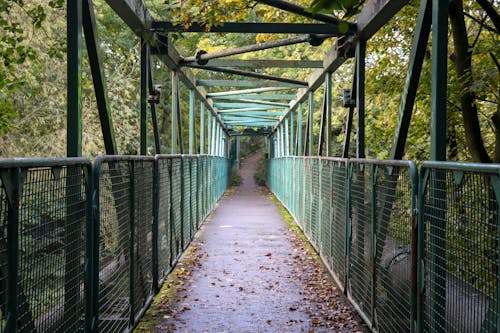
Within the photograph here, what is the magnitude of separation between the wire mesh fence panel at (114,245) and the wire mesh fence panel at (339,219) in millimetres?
2738

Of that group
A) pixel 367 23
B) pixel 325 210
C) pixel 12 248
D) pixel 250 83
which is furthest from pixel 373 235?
pixel 250 83

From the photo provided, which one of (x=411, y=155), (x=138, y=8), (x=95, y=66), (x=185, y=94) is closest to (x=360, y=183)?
(x=95, y=66)

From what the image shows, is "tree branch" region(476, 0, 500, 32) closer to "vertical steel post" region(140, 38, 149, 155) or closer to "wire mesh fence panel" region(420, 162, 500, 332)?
"vertical steel post" region(140, 38, 149, 155)

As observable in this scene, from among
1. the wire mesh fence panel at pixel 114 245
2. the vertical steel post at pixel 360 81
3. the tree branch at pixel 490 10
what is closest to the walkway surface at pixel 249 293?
the wire mesh fence panel at pixel 114 245

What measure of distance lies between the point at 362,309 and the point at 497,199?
3.40 m

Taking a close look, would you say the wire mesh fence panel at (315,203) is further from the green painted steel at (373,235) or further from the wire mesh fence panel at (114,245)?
the wire mesh fence panel at (114,245)

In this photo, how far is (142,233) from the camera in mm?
5527

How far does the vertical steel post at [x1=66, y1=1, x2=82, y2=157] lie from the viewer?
4.14 metres

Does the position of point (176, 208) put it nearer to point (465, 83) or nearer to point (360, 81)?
point (360, 81)

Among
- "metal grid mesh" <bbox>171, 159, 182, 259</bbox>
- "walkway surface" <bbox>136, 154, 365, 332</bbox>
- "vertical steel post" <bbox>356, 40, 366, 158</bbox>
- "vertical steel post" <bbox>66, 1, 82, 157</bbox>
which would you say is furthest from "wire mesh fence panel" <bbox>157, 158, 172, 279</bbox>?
"vertical steel post" <bbox>356, 40, 366, 158</bbox>

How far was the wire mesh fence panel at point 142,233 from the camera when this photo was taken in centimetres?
514

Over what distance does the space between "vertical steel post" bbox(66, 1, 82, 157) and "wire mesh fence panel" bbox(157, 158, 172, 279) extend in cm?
231

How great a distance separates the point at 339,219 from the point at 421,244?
11.6 feet

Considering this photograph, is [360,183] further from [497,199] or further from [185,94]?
[185,94]
